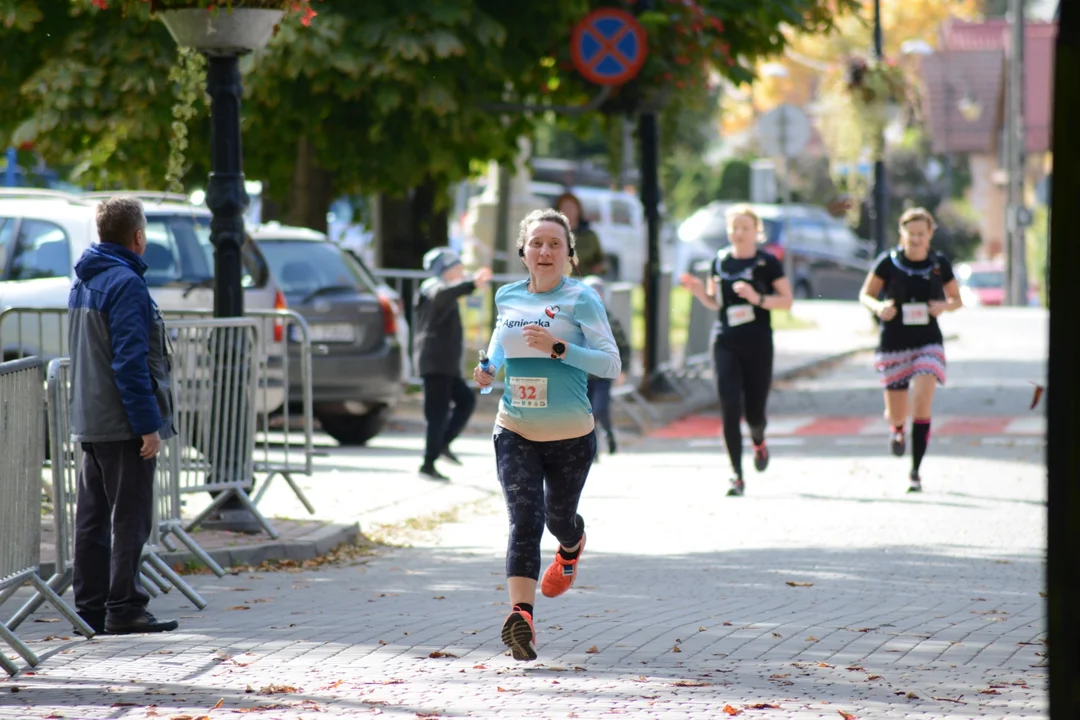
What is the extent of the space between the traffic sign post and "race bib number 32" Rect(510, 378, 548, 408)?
10600 millimetres

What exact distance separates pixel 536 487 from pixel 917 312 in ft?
20.3

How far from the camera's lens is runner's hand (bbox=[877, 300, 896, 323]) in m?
12.8

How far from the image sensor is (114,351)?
7.64 meters

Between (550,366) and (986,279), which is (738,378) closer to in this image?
(550,366)

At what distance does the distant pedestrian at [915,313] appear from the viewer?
42.0ft

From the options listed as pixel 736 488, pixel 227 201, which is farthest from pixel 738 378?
pixel 227 201

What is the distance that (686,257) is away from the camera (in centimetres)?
4378

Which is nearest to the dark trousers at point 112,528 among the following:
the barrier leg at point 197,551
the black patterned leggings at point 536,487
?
the barrier leg at point 197,551

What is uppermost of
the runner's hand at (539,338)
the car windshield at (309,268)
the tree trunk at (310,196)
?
the tree trunk at (310,196)

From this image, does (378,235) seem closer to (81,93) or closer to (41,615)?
(81,93)

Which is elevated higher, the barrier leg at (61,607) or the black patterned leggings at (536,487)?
the black patterned leggings at (536,487)

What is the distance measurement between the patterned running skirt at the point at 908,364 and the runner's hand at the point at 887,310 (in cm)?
27

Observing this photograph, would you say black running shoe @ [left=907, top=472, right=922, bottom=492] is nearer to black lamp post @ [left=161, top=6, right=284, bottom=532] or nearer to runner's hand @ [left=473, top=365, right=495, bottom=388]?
black lamp post @ [left=161, top=6, right=284, bottom=532]

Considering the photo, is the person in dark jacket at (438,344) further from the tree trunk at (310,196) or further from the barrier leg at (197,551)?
the tree trunk at (310,196)
